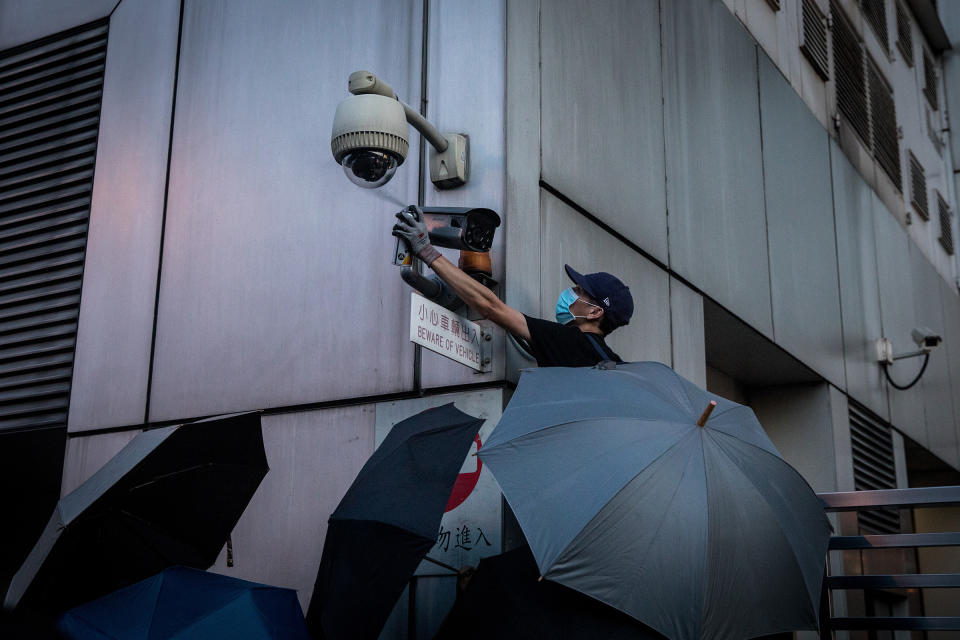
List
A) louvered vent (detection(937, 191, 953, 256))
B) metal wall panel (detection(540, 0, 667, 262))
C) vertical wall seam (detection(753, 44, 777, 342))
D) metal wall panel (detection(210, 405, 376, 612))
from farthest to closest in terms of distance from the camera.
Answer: louvered vent (detection(937, 191, 953, 256))
vertical wall seam (detection(753, 44, 777, 342))
metal wall panel (detection(540, 0, 667, 262))
metal wall panel (detection(210, 405, 376, 612))

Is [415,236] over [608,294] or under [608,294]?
over

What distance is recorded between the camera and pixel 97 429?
709 centimetres

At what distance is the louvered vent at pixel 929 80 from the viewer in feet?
58.4

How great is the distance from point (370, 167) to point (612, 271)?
2.11 m

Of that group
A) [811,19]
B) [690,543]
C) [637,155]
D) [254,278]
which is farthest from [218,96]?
[811,19]

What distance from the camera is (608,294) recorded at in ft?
18.7

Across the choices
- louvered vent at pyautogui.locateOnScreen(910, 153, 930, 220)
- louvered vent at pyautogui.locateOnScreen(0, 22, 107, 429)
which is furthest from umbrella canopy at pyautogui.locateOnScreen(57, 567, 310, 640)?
louvered vent at pyautogui.locateOnScreen(910, 153, 930, 220)

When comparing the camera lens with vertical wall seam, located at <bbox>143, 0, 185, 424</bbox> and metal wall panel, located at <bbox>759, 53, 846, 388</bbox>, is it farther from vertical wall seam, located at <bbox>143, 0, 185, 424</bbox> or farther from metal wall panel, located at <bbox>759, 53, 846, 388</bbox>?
metal wall panel, located at <bbox>759, 53, 846, 388</bbox>

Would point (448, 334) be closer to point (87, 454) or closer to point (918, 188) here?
point (87, 454)

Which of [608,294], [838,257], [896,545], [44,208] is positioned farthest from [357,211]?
[838,257]

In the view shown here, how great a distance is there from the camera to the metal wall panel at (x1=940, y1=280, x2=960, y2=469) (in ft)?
50.8

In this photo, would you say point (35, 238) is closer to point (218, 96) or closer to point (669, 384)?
point (218, 96)

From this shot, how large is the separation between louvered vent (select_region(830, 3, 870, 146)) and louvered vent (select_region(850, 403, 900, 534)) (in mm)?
3664

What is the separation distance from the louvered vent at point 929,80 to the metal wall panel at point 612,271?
40.2 feet
